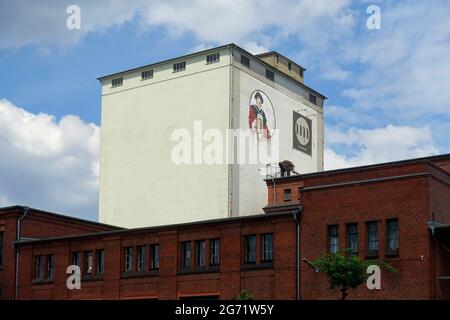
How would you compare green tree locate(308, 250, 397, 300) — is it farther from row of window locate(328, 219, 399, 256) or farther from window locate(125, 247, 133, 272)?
window locate(125, 247, 133, 272)

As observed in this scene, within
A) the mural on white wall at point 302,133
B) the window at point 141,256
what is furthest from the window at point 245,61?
the window at point 141,256

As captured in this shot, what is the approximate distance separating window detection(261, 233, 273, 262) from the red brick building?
60mm

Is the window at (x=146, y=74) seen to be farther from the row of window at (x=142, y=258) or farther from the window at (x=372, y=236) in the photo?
the window at (x=372, y=236)

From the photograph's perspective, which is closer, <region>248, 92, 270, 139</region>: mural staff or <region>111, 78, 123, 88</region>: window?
<region>248, 92, 270, 139</region>: mural staff

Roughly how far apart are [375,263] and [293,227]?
20.5 feet

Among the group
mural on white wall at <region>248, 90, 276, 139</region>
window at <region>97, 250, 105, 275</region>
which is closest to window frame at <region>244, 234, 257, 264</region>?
window at <region>97, 250, 105, 275</region>

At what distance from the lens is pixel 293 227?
46.0 metres

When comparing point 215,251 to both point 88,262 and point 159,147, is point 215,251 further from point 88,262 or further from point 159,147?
point 159,147

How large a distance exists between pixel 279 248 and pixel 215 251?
5.11 m

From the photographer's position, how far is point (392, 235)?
42.6 m

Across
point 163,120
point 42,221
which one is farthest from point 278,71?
point 42,221

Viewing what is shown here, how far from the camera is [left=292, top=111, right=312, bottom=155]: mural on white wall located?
81.8m

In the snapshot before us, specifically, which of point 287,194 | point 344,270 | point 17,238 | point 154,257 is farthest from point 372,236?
point 17,238
